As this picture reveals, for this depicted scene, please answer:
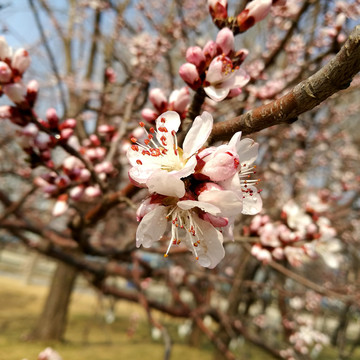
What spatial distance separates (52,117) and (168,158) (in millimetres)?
643

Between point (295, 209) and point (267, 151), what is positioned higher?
point (267, 151)

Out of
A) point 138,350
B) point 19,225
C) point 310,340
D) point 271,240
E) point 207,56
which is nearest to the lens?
point 207,56

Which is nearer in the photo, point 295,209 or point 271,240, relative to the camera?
point 271,240

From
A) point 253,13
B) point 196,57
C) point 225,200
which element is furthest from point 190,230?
point 253,13

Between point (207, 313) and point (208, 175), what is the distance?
3605mm

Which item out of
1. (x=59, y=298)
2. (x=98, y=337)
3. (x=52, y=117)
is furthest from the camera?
(x=59, y=298)

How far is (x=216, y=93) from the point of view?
2.92 feet

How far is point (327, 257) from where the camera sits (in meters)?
2.40

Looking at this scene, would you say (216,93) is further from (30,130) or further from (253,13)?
(30,130)

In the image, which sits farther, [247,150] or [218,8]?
[218,8]

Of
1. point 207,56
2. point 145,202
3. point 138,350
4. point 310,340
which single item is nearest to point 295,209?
point 207,56

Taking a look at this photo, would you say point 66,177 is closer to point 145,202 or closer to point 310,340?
point 145,202

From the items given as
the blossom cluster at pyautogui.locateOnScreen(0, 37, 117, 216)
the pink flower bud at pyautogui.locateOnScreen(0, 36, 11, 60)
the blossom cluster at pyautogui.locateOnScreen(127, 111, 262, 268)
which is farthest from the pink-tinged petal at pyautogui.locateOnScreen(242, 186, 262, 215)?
the pink flower bud at pyautogui.locateOnScreen(0, 36, 11, 60)

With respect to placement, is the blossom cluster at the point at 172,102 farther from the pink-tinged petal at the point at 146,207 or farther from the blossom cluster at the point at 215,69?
the pink-tinged petal at the point at 146,207
